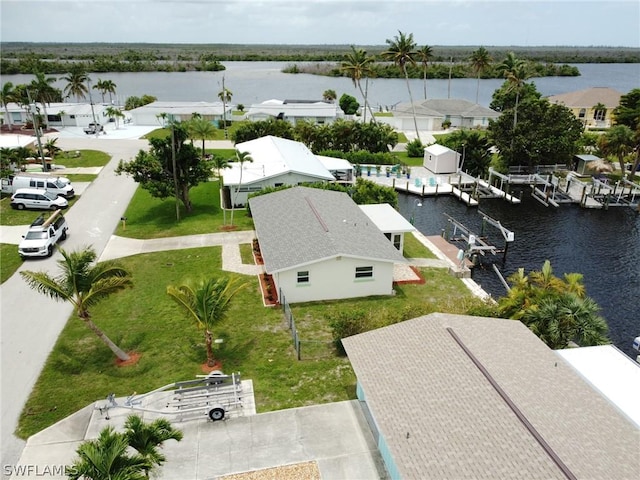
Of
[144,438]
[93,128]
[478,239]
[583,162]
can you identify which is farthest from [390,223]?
→ [93,128]

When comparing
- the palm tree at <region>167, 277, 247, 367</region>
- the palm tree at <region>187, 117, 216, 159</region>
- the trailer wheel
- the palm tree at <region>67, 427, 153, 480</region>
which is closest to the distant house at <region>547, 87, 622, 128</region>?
the palm tree at <region>187, 117, 216, 159</region>

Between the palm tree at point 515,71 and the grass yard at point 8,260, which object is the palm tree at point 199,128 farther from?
the palm tree at point 515,71

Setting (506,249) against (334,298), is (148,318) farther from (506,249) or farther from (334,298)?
(506,249)

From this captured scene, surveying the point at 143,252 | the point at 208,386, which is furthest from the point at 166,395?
the point at 143,252

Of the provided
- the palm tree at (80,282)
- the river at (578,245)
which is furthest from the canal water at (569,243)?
the palm tree at (80,282)

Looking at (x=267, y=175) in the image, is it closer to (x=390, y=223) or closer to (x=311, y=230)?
(x=390, y=223)

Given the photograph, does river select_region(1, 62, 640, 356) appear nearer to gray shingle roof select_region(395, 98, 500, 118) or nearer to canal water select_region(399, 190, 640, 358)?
canal water select_region(399, 190, 640, 358)

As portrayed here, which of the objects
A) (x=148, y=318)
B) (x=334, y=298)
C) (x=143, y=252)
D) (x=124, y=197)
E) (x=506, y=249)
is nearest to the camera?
(x=148, y=318)
